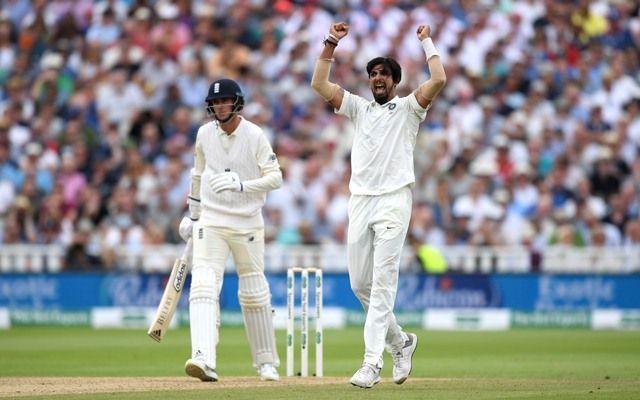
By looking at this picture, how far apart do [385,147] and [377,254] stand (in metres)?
0.70

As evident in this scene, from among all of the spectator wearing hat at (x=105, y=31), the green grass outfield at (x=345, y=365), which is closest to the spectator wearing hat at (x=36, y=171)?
the green grass outfield at (x=345, y=365)

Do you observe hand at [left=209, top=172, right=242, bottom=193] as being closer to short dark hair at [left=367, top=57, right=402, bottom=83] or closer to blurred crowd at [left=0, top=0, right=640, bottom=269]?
short dark hair at [left=367, top=57, right=402, bottom=83]

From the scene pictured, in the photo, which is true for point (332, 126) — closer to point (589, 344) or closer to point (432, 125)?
point (432, 125)

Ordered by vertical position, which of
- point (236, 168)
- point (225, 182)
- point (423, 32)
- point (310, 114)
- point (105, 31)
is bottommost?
point (225, 182)

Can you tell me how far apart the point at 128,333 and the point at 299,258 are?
249cm

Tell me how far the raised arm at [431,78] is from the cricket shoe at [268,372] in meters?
2.15

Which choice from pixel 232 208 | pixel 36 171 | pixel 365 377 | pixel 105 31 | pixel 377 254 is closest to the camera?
pixel 365 377

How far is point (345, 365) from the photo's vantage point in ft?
41.9

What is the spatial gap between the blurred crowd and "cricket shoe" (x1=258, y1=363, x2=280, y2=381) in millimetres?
8826

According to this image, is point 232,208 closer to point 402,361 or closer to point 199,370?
point 199,370

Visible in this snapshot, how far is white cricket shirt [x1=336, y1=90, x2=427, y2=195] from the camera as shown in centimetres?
971

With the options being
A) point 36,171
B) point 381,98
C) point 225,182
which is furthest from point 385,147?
point 36,171

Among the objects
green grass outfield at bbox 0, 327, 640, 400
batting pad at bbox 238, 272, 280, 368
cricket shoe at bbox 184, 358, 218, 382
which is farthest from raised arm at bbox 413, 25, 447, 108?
cricket shoe at bbox 184, 358, 218, 382

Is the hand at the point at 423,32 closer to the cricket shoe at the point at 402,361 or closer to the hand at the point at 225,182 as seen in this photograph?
the hand at the point at 225,182
